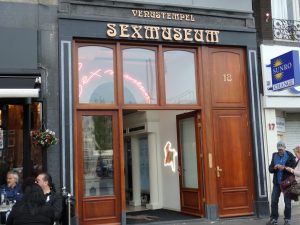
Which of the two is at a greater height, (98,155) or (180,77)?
(180,77)

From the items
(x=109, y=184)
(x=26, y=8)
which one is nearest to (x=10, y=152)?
(x=109, y=184)

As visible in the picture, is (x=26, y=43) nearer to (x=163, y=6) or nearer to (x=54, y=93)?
(x=54, y=93)

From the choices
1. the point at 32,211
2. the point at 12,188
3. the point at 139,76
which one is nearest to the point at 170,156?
the point at 139,76

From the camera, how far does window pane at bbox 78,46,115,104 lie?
9.91m

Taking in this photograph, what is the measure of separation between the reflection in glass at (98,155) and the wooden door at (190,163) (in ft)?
7.10

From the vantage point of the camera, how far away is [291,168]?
30.8 ft

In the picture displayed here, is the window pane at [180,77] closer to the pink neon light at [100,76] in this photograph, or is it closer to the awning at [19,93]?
the pink neon light at [100,76]

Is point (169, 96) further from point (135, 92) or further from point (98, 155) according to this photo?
point (98, 155)

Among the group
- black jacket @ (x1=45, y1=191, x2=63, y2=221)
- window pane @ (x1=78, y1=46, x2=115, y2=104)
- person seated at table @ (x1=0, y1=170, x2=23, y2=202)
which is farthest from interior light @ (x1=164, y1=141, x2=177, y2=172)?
black jacket @ (x1=45, y1=191, x2=63, y2=221)

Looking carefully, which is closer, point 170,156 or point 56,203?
point 56,203

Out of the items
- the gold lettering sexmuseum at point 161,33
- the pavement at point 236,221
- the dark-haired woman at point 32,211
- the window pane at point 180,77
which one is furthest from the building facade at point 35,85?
the dark-haired woman at point 32,211

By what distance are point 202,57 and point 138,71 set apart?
5.12 feet

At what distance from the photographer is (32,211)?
4.91 metres

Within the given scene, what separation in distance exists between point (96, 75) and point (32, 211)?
5.47 m
